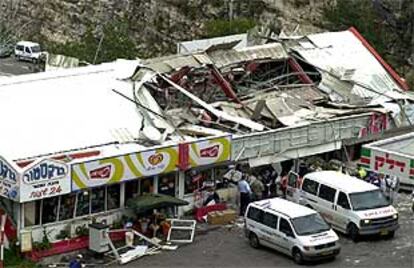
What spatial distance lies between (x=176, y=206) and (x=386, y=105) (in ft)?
41.4

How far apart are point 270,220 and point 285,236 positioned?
831 mm

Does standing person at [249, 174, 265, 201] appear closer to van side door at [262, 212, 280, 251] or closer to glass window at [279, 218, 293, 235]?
van side door at [262, 212, 280, 251]

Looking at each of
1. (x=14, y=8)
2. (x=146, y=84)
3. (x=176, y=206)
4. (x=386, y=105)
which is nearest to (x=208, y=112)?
(x=146, y=84)

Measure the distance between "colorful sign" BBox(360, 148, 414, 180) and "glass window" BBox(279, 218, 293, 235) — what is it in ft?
27.9

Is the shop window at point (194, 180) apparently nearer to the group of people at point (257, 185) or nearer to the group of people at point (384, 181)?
the group of people at point (257, 185)

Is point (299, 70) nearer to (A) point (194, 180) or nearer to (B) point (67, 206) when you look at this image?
(A) point (194, 180)

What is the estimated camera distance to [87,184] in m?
30.7

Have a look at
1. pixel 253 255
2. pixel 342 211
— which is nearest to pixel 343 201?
pixel 342 211

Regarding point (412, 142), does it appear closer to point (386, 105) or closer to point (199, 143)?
point (386, 105)

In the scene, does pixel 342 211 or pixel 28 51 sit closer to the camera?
pixel 342 211

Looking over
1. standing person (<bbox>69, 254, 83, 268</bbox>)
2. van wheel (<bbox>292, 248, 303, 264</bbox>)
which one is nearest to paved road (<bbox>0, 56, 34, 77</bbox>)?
standing person (<bbox>69, 254, 83, 268</bbox>)

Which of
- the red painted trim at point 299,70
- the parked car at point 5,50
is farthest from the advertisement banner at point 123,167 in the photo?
the parked car at point 5,50

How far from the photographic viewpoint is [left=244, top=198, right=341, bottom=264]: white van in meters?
29.0

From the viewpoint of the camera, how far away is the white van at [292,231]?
29.0 meters
